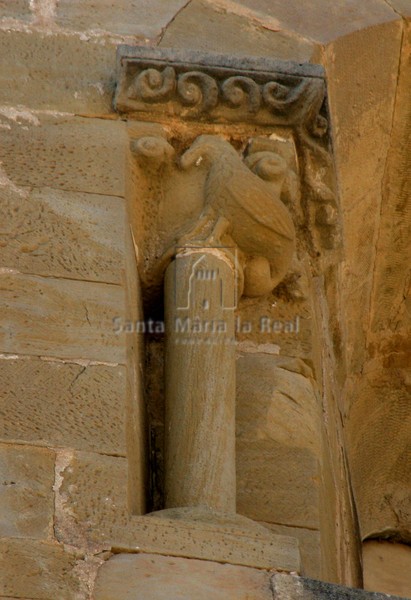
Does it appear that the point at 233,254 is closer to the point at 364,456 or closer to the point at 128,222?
the point at 128,222

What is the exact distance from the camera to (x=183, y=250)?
462 cm

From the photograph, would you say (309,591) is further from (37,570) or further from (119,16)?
(119,16)

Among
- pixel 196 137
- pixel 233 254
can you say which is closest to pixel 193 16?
pixel 196 137

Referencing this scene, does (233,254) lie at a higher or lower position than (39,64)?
lower

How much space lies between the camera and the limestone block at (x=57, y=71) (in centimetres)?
484

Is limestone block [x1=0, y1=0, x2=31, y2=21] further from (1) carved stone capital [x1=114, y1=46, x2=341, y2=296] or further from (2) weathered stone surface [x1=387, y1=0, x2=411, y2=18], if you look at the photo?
(2) weathered stone surface [x1=387, y1=0, x2=411, y2=18]

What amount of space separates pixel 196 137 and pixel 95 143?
0.30 metres

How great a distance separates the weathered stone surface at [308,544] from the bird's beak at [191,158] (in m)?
0.92

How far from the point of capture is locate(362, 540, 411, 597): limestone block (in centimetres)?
569

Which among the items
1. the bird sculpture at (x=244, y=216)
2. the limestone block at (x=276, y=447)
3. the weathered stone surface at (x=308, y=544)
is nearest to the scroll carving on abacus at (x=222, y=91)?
the bird sculpture at (x=244, y=216)

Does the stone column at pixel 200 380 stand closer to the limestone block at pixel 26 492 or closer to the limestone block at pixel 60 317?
the limestone block at pixel 60 317

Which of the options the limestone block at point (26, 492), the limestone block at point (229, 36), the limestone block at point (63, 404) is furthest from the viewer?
the limestone block at point (229, 36)

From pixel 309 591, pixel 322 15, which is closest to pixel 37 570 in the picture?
pixel 309 591

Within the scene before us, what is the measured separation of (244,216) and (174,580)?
3.65ft
